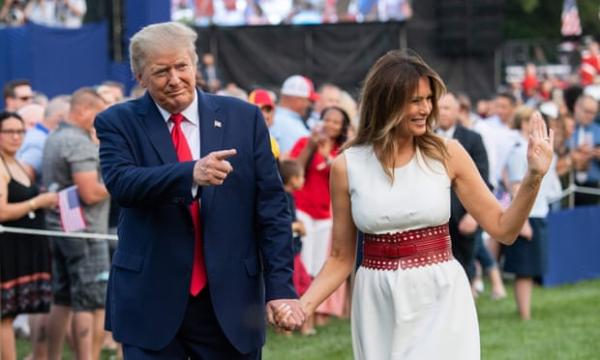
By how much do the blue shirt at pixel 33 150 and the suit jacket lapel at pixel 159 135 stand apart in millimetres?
5491

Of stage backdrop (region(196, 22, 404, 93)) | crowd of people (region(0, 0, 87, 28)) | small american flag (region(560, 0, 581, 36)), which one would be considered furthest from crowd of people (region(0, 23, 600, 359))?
small american flag (region(560, 0, 581, 36))

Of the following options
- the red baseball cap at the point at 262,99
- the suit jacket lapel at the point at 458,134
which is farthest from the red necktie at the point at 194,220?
the red baseball cap at the point at 262,99

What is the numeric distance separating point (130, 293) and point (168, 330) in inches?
8.8

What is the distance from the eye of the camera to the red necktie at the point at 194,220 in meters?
5.17

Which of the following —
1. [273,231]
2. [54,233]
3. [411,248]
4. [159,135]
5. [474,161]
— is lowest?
[54,233]

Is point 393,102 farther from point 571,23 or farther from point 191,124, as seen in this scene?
point 571,23

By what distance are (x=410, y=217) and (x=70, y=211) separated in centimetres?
395

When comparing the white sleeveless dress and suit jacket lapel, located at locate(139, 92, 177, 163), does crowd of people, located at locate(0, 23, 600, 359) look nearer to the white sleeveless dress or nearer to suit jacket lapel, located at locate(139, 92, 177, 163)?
the white sleeveless dress

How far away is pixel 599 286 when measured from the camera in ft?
48.8

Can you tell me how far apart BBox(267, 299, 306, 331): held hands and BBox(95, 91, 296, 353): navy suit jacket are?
0.13 feet

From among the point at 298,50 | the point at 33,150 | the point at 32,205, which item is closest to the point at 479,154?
the point at 32,205

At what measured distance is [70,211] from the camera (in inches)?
347

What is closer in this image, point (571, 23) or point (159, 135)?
point (159, 135)

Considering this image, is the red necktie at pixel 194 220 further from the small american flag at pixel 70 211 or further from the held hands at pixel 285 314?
the small american flag at pixel 70 211
